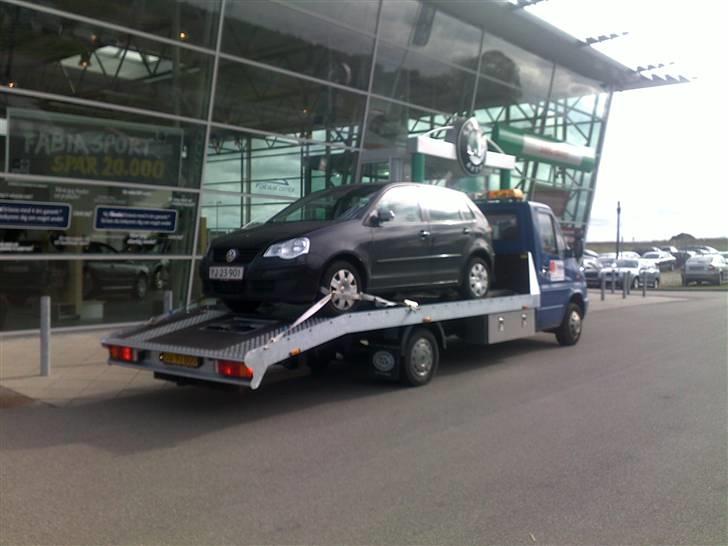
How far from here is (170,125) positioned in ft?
47.9

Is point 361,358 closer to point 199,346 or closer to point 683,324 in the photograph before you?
point 199,346

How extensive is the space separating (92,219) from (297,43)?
646 cm

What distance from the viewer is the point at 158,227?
46.9 ft

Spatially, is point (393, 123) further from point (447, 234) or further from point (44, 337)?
point (44, 337)

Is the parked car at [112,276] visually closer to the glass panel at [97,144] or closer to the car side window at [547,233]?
the glass panel at [97,144]

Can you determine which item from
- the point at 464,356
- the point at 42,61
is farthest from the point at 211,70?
the point at 464,356

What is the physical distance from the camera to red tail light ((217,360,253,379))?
20.9 ft

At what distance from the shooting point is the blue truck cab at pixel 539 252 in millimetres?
11086

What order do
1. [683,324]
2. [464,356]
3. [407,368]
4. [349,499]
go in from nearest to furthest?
[349,499] → [407,368] → [464,356] → [683,324]

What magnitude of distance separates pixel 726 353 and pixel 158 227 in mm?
10472

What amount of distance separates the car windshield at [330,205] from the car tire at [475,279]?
5.97 ft

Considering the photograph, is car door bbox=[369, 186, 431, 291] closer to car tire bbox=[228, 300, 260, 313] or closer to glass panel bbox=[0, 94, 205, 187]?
A: car tire bbox=[228, 300, 260, 313]

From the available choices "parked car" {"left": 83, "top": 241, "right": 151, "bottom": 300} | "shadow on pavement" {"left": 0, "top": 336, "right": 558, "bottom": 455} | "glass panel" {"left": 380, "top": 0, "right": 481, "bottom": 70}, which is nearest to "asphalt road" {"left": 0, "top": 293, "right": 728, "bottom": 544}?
"shadow on pavement" {"left": 0, "top": 336, "right": 558, "bottom": 455}

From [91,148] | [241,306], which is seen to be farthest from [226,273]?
[91,148]
